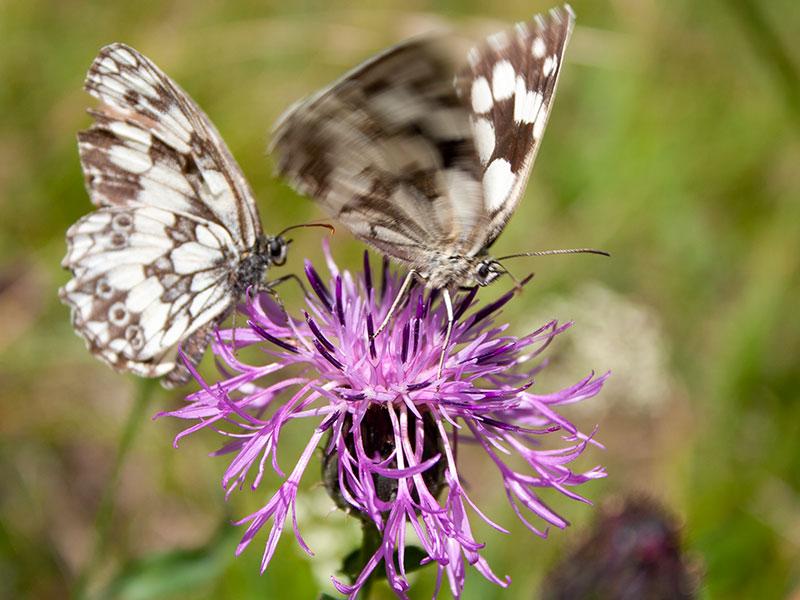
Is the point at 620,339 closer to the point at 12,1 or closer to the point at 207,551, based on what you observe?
the point at 207,551

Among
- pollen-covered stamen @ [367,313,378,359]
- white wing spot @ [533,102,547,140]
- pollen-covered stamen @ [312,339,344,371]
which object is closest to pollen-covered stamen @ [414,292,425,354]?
pollen-covered stamen @ [367,313,378,359]

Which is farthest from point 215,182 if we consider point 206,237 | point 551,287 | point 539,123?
point 551,287

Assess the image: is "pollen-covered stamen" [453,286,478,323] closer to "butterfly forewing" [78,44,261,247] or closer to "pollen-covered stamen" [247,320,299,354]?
"pollen-covered stamen" [247,320,299,354]

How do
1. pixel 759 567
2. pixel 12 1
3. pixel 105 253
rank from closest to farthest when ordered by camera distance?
pixel 105 253 → pixel 759 567 → pixel 12 1

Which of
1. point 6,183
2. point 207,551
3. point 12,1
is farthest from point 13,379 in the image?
point 12,1

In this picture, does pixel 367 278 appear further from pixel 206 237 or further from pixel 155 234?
pixel 155 234

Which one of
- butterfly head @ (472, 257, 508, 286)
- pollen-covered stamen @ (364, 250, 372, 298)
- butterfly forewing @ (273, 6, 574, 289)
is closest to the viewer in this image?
butterfly forewing @ (273, 6, 574, 289)
